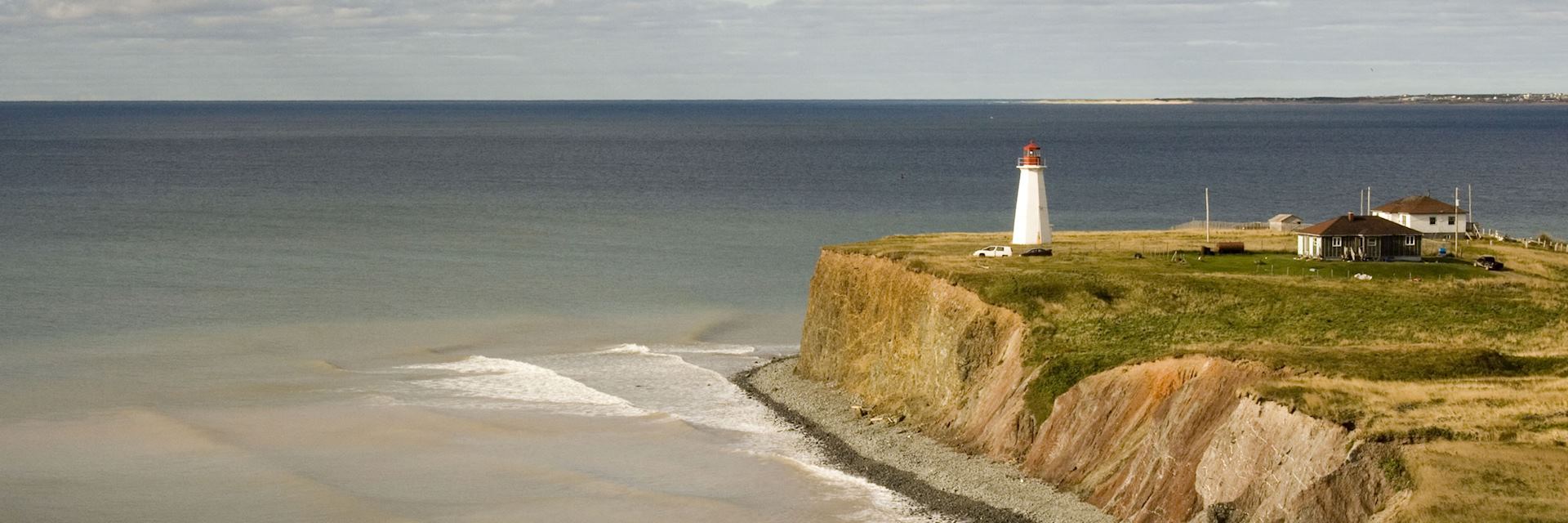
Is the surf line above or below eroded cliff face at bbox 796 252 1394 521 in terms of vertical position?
below

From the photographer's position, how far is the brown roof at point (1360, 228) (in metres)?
61.1

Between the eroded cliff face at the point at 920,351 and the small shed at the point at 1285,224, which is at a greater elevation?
the small shed at the point at 1285,224

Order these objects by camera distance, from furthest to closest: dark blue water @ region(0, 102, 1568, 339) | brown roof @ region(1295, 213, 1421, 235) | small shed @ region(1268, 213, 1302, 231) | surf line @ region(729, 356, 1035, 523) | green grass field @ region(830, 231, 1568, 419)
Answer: dark blue water @ region(0, 102, 1568, 339)
small shed @ region(1268, 213, 1302, 231)
brown roof @ region(1295, 213, 1421, 235)
green grass field @ region(830, 231, 1568, 419)
surf line @ region(729, 356, 1035, 523)

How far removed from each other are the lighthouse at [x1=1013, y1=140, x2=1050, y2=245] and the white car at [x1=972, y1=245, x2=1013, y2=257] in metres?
4.33

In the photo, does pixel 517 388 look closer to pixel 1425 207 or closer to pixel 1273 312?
pixel 1273 312

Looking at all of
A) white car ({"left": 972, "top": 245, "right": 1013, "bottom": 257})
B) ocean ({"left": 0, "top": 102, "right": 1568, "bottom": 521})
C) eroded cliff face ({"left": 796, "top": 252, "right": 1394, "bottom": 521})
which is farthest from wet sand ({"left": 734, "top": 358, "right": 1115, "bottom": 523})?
white car ({"left": 972, "top": 245, "right": 1013, "bottom": 257})

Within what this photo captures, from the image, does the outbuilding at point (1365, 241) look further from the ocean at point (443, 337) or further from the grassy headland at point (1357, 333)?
the ocean at point (443, 337)

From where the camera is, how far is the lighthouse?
219ft

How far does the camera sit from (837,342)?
58562mm

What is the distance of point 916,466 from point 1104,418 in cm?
620

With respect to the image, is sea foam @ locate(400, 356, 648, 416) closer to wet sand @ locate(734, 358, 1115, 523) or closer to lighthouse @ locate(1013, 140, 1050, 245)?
wet sand @ locate(734, 358, 1115, 523)

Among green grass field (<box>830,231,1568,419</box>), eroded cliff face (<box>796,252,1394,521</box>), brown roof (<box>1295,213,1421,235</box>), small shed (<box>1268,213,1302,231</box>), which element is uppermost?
brown roof (<box>1295,213,1421,235</box>)

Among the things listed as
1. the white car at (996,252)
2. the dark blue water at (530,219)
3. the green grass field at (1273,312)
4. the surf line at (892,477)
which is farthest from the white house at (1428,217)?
the surf line at (892,477)

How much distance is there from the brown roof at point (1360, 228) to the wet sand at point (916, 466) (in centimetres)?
2043
